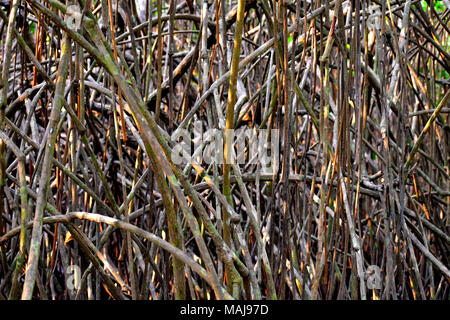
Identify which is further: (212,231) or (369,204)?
(369,204)

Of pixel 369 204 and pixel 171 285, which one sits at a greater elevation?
pixel 369 204

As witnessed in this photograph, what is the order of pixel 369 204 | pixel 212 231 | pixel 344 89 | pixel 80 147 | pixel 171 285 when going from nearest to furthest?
pixel 212 231 → pixel 344 89 → pixel 80 147 → pixel 171 285 → pixel 369 204

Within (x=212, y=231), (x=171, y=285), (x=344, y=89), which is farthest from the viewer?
(x=171, y=285)

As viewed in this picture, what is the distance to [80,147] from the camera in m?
1.13

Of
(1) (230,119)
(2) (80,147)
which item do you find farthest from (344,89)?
(2) (80,147)

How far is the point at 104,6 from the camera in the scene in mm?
656
